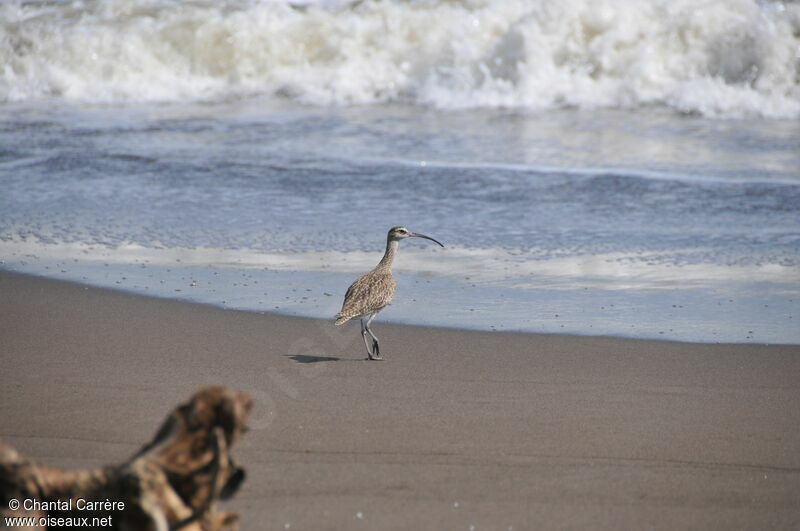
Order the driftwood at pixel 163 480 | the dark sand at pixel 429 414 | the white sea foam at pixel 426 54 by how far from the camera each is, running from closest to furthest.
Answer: the driftwood at pixel 163 480 < the dark sand at pixel 429 414 < the white sea foam at pixel 426 54

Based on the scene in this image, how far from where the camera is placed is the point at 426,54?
1564 centimetres

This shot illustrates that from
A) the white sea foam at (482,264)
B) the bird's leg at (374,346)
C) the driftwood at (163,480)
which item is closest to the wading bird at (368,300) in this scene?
the bird's leg at (374,346)

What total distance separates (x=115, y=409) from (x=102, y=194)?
510cm

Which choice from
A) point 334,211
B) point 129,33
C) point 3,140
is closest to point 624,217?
point 334,211

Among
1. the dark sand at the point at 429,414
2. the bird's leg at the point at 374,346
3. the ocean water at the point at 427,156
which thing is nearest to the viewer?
the dark sand at the point at 429,414

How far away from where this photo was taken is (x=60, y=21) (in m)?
16.9

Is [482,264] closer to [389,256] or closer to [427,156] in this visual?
[389,256]

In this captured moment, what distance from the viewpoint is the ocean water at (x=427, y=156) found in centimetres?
633

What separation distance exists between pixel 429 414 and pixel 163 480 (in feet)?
6.77

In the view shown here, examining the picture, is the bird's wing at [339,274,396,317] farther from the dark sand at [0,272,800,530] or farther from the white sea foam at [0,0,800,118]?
the white sea foam at [0,0,800,118]

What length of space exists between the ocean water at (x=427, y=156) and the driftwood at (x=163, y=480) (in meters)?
3.42

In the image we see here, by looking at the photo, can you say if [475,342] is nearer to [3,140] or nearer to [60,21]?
[3,140]

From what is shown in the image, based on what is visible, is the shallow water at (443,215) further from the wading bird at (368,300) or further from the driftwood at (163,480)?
the driftwood at (163,480)

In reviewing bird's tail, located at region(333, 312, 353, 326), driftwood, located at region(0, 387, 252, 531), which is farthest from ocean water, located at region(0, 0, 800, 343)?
driftwood, located at region(0, 387, 252, 531)
